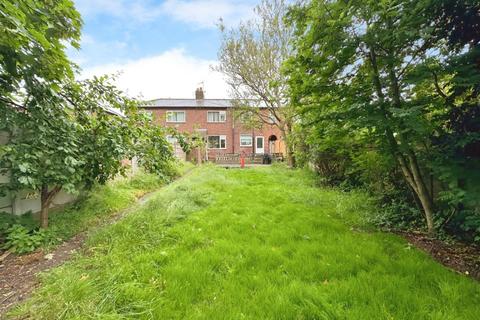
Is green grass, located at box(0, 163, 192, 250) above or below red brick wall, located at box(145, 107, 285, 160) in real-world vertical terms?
below

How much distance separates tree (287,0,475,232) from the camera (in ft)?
9.89

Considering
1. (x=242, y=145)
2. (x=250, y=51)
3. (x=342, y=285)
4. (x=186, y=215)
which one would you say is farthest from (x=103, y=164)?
(x=242, y=145)

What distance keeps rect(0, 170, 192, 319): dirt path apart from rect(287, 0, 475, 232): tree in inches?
175

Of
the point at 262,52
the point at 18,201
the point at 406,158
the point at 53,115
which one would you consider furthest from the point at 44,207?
the point at 262,52

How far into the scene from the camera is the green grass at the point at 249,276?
6.93 feet

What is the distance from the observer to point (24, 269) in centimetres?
312

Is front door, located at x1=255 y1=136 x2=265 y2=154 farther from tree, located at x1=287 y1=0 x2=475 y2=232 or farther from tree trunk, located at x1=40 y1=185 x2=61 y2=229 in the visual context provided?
tree trunk, located at x1=40 y1=185 x2=61 y2=229

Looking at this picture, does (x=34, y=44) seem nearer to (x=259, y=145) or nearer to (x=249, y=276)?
(x=249, y=276)

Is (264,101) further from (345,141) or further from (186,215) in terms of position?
(186,215)

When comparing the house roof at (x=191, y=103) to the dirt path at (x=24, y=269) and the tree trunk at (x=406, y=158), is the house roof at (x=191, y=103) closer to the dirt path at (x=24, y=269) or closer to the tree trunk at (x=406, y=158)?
the tree trunk at (x=406, y=158)

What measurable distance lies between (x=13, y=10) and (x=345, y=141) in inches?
221

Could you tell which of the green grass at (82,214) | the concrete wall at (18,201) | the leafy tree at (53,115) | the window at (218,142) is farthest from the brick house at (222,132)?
the concrete wall at (18,201)

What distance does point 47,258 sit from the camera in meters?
3.41

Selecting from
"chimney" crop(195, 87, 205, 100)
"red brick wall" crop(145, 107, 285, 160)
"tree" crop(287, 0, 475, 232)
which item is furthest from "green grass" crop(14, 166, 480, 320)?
"chimney" crop(195, 87, 205, 100)
